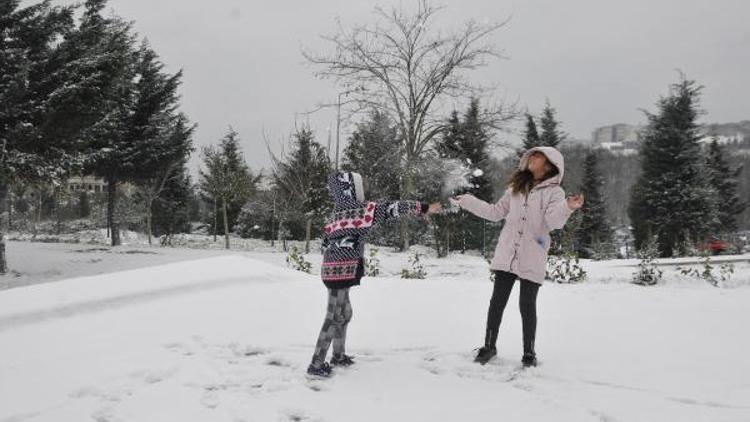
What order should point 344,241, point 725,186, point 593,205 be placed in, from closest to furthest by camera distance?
1. point 344,241
2. point 593,205
3. point 725,186

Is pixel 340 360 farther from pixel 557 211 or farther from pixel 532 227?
pixel 557 211

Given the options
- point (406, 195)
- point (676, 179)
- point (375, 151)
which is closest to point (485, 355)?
point (406, 195)

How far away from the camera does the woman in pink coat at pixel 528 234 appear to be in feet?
12.1

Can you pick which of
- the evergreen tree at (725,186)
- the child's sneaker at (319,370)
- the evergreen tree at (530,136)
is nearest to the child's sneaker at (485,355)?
the child's sneaker at (319,370)

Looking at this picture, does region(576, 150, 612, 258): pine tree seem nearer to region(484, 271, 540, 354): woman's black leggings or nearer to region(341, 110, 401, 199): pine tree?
region(341, 110, 401, 199): pine tree

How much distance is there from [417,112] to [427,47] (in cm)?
281

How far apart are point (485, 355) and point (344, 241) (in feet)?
4.47

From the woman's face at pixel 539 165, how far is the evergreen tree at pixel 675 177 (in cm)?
2467

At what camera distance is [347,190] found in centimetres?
364

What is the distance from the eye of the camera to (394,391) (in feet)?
10.7

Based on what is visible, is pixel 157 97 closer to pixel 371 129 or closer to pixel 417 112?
pixel 371 129

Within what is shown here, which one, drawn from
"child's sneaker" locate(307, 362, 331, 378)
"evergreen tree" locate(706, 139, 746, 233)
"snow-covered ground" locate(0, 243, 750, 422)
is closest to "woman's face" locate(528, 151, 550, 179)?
"snow-covered ground" locate(0, 243, 750, 422)

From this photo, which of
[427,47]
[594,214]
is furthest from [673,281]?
[594,214]

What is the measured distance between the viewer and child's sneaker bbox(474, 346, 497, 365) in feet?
12.3
